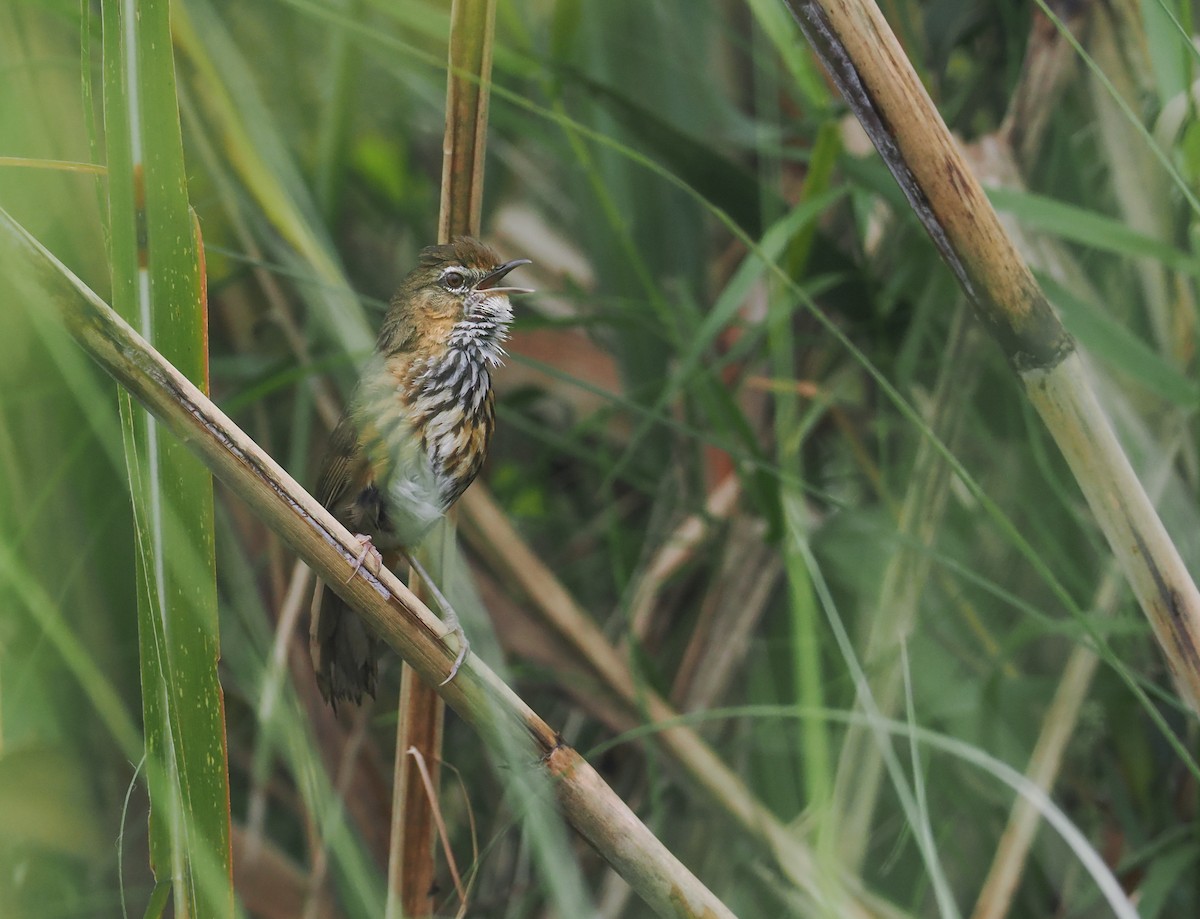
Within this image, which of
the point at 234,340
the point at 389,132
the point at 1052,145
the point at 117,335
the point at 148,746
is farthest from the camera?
the point at 389,132

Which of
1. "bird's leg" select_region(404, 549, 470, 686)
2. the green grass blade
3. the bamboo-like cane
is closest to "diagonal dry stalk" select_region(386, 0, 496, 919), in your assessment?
"bird's leg" select_region(404, 549, 470, 686)

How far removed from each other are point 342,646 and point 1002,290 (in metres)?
1.02

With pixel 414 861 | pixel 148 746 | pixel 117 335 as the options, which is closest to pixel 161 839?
pixel 148 746

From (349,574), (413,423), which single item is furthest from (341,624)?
(349,574)

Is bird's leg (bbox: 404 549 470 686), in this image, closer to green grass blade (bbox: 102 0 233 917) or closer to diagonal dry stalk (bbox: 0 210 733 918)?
diagonal dry stalk (bbox: 0 210 733 918)

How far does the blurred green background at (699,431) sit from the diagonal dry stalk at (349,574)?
32cm

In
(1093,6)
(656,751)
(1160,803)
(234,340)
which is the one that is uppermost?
(1093,6)

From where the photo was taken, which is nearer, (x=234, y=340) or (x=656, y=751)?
(x=656, y=751)

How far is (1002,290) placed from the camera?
3.88ft

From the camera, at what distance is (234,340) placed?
2492 millimetres

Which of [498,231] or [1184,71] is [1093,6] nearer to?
[1184,71]

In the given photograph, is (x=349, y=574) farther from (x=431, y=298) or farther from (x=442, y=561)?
(x=431, y=298)

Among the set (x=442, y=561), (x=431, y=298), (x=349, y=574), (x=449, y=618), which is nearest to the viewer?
(x=349, y=574)

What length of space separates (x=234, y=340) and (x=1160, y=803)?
2009 millimetres
